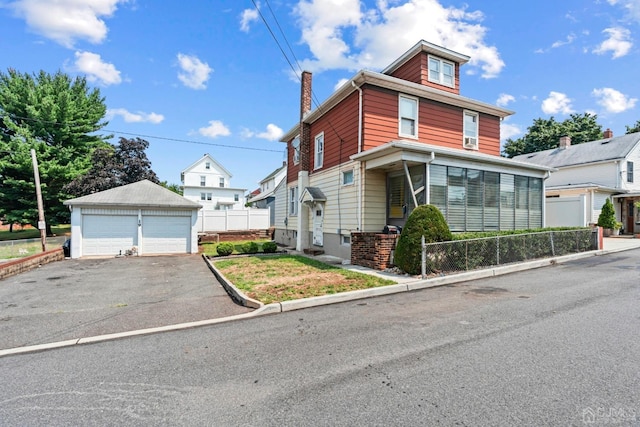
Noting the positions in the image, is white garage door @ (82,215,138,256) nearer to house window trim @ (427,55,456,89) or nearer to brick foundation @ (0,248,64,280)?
brick foundation @ (0,248,64,280)

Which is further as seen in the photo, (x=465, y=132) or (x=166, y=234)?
(x=166, y=234)

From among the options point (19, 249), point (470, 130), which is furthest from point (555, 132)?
point (19, 249)

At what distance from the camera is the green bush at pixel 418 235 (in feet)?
28.9

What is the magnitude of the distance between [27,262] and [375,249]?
13332 millimetres

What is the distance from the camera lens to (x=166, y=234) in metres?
18.1

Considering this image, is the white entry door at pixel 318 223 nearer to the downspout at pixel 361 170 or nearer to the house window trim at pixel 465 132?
the downspout at pixel 361 170

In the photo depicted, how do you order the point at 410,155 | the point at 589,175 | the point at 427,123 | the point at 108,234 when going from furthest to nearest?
the point at 589,175
the point at 108,234
the point at 427,123
the point at 410,155

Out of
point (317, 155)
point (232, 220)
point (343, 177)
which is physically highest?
point (317, 155)

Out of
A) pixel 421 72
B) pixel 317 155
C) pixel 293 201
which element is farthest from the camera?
pixel 293 201

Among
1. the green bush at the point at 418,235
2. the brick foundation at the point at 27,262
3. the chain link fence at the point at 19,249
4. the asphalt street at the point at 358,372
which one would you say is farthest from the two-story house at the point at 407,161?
the chain link fence at the point at 19,249

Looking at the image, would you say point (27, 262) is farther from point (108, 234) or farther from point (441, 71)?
point (441, 71)

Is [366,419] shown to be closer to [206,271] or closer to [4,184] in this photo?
[206,271]

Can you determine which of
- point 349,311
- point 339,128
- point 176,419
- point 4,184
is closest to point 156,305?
point 349,311

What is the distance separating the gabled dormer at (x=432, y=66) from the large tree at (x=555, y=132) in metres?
32.1
